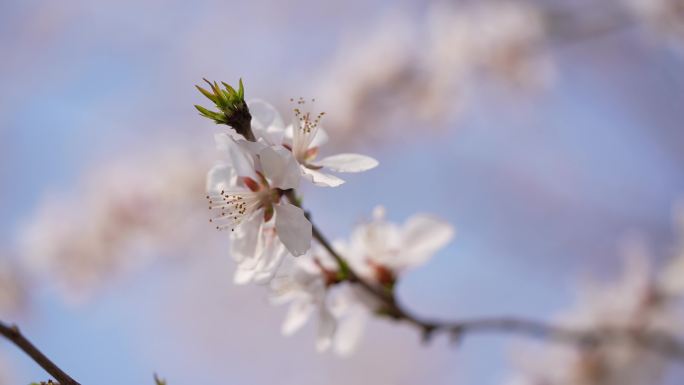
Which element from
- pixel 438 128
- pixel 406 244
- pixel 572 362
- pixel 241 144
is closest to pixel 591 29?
pixel 438 128

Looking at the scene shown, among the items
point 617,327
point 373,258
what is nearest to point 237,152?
point 373,258

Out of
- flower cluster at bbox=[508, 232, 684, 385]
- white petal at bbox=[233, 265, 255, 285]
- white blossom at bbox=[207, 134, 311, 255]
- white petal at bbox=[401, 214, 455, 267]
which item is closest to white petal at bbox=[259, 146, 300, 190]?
white blossom at bbox=[207, 134, 311, 255]

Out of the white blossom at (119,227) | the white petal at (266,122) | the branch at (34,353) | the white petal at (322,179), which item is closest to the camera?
the branch at (34,353)

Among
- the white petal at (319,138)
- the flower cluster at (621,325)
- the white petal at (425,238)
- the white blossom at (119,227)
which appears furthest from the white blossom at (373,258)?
the white blossom at (119,227)

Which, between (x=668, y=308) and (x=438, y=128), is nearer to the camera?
(x=668, y=308)

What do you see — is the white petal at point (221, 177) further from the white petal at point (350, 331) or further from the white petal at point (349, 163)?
the white petal at point (350, 331)

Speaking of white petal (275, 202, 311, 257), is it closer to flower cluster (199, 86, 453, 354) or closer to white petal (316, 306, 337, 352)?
flower cluster (199, 86, 453, 354)

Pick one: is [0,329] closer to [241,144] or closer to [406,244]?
[241,144]
